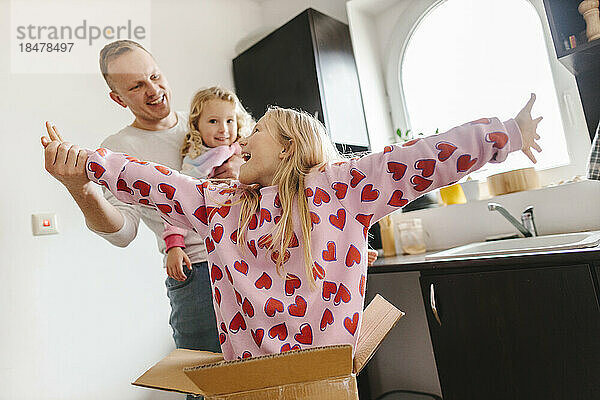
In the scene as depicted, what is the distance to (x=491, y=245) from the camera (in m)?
1.65

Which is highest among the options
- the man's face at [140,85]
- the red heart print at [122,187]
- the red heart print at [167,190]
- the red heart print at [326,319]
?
the man's face at [140,85]

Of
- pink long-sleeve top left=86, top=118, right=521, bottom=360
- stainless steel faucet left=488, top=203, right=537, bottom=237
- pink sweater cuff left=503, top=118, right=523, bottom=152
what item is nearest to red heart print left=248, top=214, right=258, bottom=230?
pink long-sleeve top left=86, top=118, right=521, bottom=360

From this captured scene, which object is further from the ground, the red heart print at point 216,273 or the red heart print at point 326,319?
the red heart print at point 216,273

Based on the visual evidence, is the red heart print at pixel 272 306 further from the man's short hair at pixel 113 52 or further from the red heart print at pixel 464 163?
the man's short hair at pixel 113 52

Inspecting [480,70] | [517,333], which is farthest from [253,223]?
[480,70]

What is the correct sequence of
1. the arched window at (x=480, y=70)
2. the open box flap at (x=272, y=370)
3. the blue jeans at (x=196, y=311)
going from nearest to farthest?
1. the open box flap at (x=272, y=370)
2. the blue jeans at (x=196, y=311)
3. the arched window at (x=480, y=70)

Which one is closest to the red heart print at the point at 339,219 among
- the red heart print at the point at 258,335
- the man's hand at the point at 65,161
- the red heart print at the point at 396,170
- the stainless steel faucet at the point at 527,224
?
the red heart print at the point at 396,170

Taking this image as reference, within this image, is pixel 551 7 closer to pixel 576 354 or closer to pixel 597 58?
pixel 597 58

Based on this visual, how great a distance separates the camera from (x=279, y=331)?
2.48ft

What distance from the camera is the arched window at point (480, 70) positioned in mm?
1830

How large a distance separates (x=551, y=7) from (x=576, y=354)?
3.49 feet

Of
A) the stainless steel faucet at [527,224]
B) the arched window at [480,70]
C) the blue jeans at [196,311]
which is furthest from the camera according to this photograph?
the arched window at [480,70]

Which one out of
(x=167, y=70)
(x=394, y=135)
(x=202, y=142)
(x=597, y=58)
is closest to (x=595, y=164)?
(x=597, y=58)

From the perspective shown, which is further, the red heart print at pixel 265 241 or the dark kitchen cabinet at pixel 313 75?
the dark kitchen cabinet at pixel 313 75
